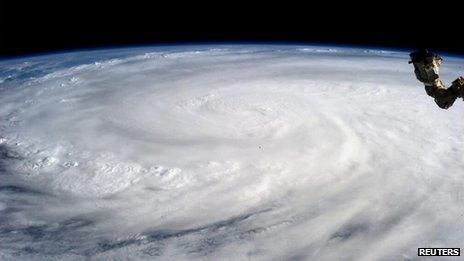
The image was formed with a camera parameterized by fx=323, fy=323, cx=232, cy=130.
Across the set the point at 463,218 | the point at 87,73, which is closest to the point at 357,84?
the point at 463,218

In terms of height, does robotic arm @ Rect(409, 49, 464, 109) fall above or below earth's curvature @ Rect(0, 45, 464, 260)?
above

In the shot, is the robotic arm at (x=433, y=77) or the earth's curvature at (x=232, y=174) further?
the earth's curvature at (x=232, y=174)

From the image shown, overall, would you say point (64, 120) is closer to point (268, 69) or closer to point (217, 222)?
point (217, 222)

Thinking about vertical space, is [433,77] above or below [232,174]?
above

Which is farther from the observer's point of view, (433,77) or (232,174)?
(232,174)
